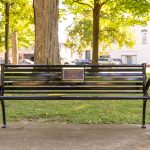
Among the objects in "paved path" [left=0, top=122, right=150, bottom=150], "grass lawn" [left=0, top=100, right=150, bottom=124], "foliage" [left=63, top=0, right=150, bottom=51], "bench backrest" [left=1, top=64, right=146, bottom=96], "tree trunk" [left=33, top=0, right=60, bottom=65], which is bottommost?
"paved path" [left=0, top=122, right=150, bottom=150]

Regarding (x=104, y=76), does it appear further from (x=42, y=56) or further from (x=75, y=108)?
(x=42, y=56)

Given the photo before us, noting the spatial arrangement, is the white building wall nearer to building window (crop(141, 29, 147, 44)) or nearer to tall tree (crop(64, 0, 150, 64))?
building window (crop(141, 29, 147, 44))

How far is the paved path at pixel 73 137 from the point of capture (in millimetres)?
5492

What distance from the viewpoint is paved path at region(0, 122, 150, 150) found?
5.49 metres

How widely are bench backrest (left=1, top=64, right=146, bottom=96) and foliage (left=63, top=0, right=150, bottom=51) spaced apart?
17217mm

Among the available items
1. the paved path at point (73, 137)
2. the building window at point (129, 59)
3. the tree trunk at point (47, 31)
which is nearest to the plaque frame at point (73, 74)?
the paved path at point (73, 137)

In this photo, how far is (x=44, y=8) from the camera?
1038 centimetres

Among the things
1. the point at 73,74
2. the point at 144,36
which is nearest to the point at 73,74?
the point at 73,74

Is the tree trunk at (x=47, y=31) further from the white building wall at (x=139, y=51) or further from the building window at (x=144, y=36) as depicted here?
the building window at (x=144, y=36)

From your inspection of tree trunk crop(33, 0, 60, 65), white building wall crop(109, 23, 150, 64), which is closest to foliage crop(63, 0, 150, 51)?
tree trunk crop(33, 0, 60, 65)

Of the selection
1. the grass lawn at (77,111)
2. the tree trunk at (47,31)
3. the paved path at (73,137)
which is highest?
the tree trunk at (47,31)

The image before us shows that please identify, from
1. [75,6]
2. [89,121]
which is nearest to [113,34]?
[75,6]

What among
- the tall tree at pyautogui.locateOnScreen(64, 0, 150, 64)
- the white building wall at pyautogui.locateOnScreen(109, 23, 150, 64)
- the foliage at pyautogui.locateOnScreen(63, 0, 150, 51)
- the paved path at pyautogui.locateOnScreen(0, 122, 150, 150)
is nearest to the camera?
the paved path at pyautogui.locateOnScreen(0, 122, 150, 150)

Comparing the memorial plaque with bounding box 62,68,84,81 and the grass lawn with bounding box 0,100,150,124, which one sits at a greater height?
the memorial plaque with bounding box 62,68,84,81
